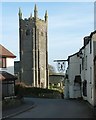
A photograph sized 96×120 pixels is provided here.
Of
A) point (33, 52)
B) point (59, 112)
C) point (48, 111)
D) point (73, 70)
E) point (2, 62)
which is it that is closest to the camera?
point (59, 112)

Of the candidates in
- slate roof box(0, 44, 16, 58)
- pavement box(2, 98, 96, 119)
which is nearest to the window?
slate roof box(0, 44, 16, 58)

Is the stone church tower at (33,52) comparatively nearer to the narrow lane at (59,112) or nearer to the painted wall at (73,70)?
the painted wall at (73,70)

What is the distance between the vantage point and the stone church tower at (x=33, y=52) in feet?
348

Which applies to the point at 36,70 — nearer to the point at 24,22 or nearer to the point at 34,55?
the point at 34,55

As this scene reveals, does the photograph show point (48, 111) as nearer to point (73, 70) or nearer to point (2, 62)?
point (2, 62)

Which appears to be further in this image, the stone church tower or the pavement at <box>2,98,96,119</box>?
the stone church tower

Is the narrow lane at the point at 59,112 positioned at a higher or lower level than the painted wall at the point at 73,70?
lower

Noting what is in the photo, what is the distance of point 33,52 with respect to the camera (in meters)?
106

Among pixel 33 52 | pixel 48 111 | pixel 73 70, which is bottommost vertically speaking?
pixel 48 111

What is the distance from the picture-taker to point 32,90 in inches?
2456

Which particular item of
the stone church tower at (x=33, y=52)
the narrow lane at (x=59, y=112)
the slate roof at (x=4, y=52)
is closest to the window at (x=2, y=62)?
the slate roof at (x=4, y=52)

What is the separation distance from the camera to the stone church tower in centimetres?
10619

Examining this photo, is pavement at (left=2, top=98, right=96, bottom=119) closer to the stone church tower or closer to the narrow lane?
the narrow lane

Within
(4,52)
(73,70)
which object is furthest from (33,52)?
(4,52)
